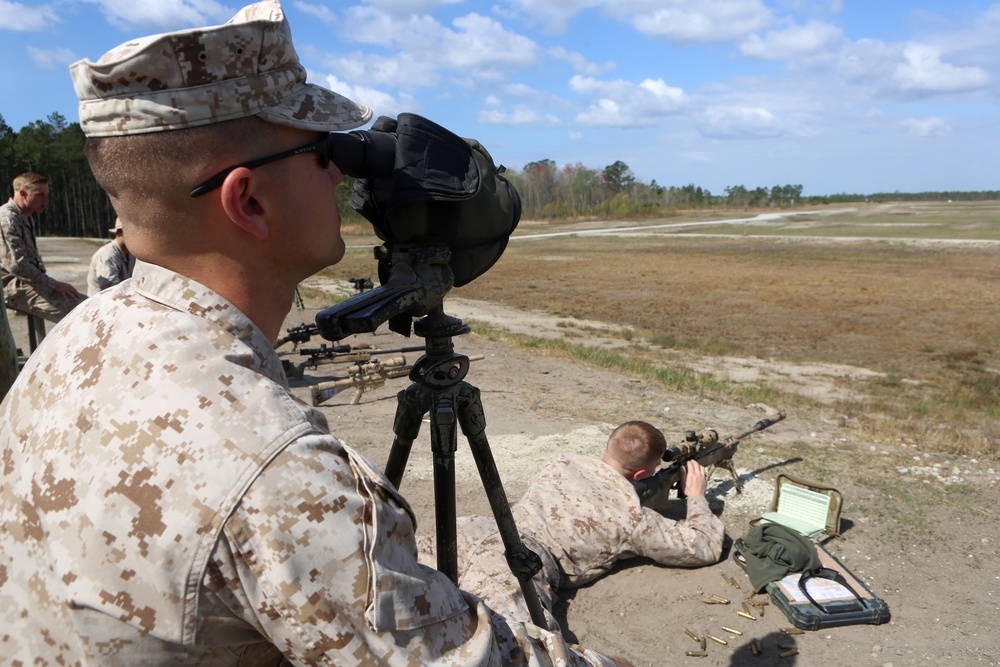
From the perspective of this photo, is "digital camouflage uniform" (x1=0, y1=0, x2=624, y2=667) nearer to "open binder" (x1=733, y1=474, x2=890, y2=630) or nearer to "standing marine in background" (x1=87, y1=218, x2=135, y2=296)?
"open binder" (x1=733, y1=474, x2=890, y2=630)

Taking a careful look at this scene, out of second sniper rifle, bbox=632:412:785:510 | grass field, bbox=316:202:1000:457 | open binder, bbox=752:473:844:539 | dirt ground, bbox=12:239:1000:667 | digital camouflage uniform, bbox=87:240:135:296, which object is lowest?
grass field, bbox=316:202:1000:457

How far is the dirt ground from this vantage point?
372 cm

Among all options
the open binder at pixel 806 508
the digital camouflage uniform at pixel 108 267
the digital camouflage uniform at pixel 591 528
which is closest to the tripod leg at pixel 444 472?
the digital camouflage uniform at pixel 591 528

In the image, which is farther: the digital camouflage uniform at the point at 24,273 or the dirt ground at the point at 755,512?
the digital camouflage uniform at the point at 24,273

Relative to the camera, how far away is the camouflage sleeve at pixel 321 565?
1.14 m

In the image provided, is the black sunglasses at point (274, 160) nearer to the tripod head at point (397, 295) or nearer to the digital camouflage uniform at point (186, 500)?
the digital camouflage uniform at point (186, 500)

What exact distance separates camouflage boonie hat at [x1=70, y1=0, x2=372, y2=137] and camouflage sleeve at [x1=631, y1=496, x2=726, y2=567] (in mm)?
3362

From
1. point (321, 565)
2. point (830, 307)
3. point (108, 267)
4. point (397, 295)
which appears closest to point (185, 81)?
point (321, 565)

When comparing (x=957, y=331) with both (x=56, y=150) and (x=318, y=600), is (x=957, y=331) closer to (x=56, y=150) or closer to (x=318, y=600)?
(x=318, y=600)

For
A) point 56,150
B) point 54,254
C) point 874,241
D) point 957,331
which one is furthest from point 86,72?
point 56,150

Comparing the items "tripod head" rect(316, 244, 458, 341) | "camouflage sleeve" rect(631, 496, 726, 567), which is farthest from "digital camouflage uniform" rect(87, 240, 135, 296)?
"tripod head" rect(316, 244, 458, 341)

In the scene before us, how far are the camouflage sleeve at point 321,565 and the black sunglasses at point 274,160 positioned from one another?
50 cm

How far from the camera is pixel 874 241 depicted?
45625mm

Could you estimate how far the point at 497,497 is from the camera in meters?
2.88
